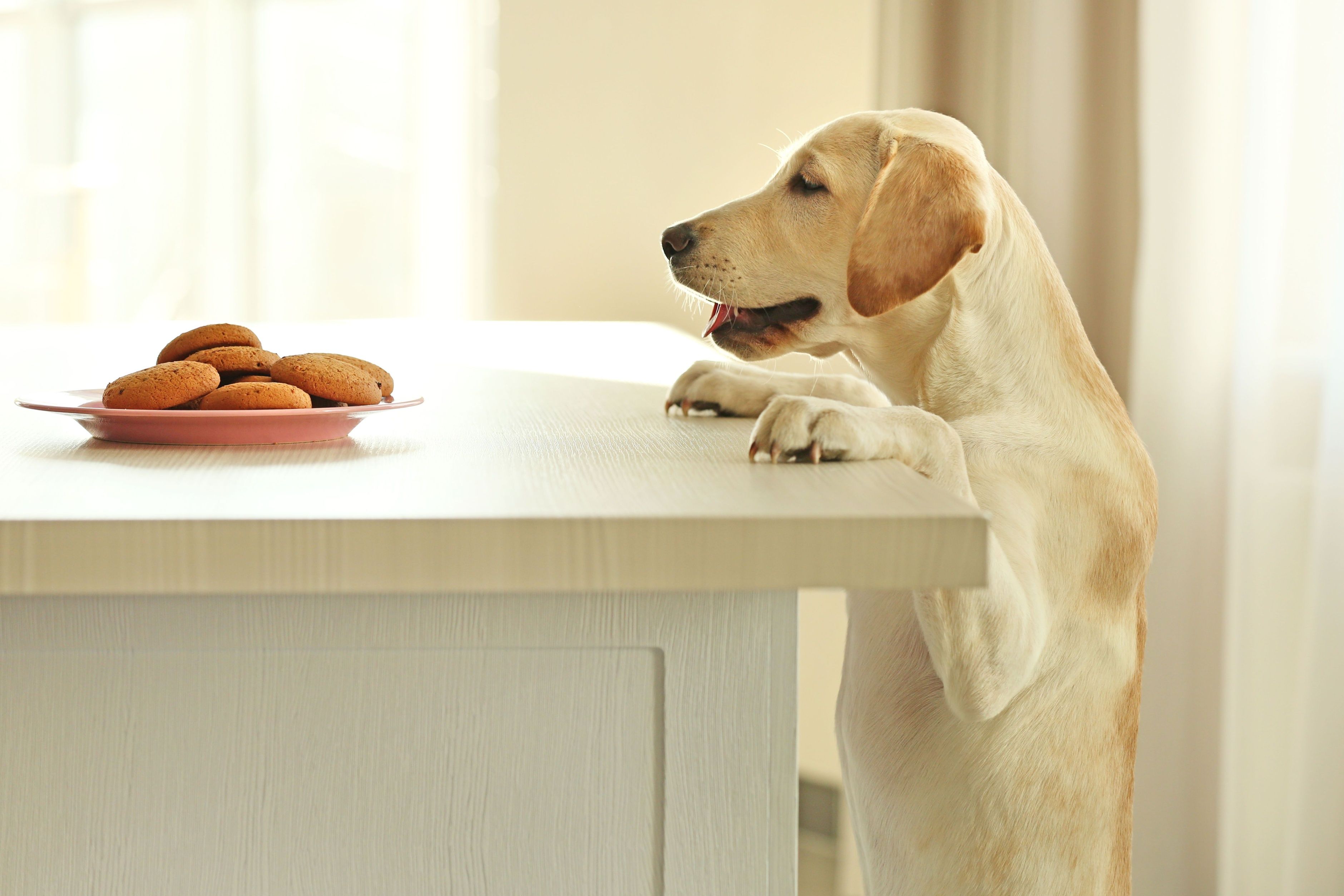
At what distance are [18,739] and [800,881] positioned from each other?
7.26 ft

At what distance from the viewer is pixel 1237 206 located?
5.67ft

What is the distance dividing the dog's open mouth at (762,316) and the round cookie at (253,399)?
368 millimetres

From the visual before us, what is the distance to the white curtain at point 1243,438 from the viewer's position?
161 cm

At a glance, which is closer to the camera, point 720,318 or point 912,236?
point 912,236

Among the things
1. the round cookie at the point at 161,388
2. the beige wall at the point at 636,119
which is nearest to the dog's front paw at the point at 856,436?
the round cookie at the point at 161,388

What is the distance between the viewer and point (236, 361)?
0.74m

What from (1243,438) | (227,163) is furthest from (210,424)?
(227,163)

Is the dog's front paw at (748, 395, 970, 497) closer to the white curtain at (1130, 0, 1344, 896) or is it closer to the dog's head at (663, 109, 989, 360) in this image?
the dog's head at (663, 109, 989, 360)

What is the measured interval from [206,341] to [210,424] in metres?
0.11

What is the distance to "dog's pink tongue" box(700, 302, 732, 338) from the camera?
38.5 inches

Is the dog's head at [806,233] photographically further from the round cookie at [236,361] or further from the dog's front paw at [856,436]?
the round cookie at [236,361]

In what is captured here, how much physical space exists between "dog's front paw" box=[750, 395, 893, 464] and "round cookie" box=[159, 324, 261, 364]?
1.16ft

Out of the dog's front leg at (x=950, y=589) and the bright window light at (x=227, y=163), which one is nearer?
the dog's front leg at (x=950, y=589)

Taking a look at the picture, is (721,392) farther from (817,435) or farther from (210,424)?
(210,424)
